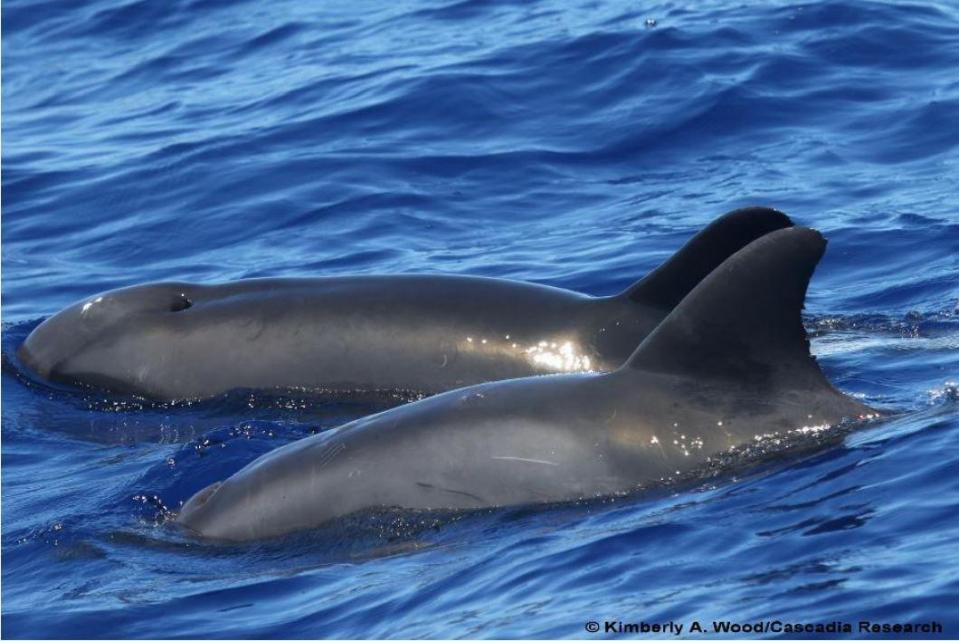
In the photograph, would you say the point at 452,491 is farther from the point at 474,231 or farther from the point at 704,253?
the point at 474,231

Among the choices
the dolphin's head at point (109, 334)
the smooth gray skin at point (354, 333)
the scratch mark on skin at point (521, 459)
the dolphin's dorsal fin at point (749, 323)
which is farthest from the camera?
the dolphin's head at point (109, 334)

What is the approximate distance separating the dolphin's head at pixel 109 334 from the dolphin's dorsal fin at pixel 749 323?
17.3 ft

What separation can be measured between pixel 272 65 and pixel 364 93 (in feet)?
11.1

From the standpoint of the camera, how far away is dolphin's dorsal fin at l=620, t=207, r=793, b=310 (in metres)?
10.6

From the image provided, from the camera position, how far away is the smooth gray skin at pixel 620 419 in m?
8.88

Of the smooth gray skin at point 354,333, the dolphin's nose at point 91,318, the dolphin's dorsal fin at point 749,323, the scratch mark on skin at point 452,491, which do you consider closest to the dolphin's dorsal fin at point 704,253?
the smooth gray skin at point 354,333

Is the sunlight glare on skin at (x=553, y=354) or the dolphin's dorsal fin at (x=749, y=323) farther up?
the dolphin's dorsal fin at (x=749, y=323)

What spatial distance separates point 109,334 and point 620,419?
5755 mm

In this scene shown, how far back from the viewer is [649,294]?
1185cm

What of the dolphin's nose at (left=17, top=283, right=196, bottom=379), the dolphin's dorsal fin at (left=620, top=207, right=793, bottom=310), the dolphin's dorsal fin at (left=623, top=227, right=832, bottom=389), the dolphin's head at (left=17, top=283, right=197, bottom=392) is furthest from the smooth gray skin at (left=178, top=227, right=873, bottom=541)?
the dolphin's nose at (left=17, top=283, right=196, bottom=379)

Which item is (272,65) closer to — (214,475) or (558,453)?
(214,475)

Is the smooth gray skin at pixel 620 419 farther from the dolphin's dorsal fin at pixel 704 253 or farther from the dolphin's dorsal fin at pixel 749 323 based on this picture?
the dolphin's dorsal fin at pixel 704 253

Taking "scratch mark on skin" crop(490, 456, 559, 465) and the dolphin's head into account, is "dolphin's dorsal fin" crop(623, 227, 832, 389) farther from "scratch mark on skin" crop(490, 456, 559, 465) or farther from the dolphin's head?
the dolphin's head

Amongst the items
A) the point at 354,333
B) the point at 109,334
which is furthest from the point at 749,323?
the point at 109,334
